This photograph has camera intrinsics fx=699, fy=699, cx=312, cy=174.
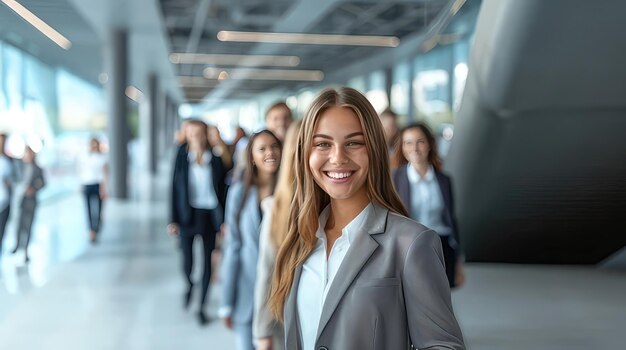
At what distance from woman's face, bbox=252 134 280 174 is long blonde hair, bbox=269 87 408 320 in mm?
2197

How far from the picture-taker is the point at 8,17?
6293 mm

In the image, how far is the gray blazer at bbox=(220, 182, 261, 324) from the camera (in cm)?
407

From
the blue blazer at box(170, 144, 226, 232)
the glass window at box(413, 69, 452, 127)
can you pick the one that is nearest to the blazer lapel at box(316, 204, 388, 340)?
the blue blazer at box(170, 144, 226, 232)

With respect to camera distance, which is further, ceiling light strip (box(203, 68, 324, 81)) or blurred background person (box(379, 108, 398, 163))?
ceiling light strip (box(203, 68, 324, 81))

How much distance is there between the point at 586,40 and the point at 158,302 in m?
4.83

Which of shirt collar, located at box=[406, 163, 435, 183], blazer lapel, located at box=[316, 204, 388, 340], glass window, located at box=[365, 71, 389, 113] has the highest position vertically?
glass window, located at box=[365, 71, 389, 113]

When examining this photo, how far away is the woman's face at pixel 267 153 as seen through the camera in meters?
4.19

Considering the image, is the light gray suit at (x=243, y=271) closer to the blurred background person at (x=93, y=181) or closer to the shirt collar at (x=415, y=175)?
the shirt collar at (x=415, y=175)

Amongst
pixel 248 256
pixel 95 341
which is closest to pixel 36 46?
pixel 95 341

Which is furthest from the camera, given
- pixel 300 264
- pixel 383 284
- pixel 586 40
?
pixel 586 40

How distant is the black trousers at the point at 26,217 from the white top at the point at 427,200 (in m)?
5.27

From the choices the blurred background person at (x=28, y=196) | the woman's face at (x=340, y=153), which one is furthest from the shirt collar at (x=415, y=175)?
the blurred background person at (x=28, y=196)

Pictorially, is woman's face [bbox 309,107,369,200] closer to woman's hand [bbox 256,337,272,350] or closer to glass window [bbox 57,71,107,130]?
woman's hand [bbox 256,337,272,350]

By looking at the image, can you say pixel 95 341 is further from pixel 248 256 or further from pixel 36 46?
pixel 36 46
